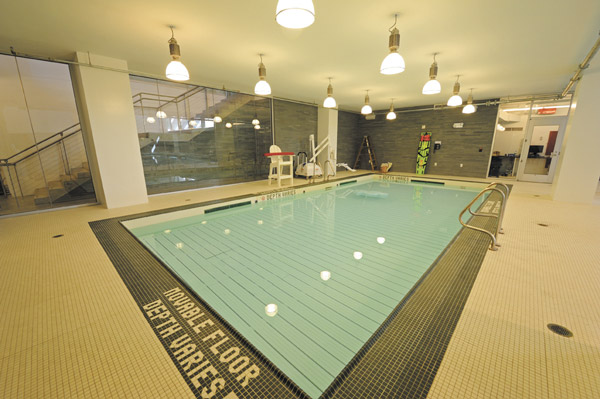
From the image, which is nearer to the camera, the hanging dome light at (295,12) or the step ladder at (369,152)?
the hanging dome light at (295,12)

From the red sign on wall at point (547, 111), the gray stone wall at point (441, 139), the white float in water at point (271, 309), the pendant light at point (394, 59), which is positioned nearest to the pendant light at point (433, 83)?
the pendant light at point (394, 59)

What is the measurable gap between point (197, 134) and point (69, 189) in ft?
9.25

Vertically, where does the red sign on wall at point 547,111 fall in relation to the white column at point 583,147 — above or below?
above

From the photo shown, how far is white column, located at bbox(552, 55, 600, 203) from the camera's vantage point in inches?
166

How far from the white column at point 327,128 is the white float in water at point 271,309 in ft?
21.9

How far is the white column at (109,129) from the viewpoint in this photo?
377cm

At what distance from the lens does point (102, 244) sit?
9.06ft

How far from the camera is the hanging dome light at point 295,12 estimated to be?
127 centimetres

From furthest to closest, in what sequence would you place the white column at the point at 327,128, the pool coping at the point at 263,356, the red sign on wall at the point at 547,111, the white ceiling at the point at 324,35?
the white column at the point at 327,128, the red sign on wall at the point at 547,111, the white ceiling at the point at 324,35, the pool coping at the point at 263,356

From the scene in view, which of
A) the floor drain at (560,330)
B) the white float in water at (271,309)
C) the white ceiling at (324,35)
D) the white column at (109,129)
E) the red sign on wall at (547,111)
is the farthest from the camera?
the red sign on wall at (547,111)

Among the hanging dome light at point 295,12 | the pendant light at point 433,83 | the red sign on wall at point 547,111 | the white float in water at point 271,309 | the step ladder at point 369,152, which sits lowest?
the white float in water at point 271,309

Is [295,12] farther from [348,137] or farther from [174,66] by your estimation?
[348,137]

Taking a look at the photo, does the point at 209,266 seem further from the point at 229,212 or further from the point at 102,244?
the point at 229,212

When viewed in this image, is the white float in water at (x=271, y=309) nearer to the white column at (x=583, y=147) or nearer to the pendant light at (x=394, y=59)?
A: the pendant light at (x=394, y=59)
